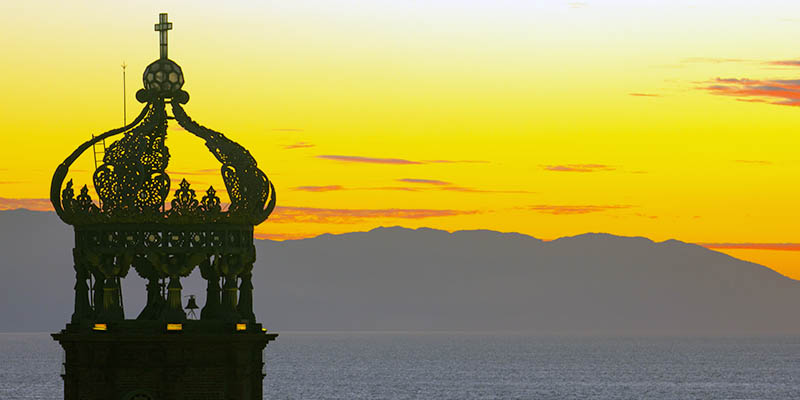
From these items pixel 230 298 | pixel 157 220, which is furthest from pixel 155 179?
pixel 230 298

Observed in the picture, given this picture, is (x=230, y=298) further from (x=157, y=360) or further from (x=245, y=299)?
(x=157, y=360)

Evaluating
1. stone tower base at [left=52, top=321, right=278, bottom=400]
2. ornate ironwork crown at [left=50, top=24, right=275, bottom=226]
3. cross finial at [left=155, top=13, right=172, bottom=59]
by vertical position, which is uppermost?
cross finial at [left=155, top=13, right=172, bottom=59]

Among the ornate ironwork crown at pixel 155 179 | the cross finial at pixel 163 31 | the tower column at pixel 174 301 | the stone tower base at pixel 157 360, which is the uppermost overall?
the cross finial at pixel 163 31

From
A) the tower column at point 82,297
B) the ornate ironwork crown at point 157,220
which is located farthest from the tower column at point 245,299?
the tower column at point 82,297

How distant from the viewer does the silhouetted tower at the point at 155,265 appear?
773 inches

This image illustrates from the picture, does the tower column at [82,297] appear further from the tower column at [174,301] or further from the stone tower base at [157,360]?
the tower column at [174,301]

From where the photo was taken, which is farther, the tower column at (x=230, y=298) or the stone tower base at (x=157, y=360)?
the tower column at (x=230, y=298)

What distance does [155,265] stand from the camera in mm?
19734

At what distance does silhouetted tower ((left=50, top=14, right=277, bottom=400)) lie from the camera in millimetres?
19625

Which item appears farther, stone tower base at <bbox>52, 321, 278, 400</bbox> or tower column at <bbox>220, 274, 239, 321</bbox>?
tower column at <bbox>220, 274, 239, 321</bbox>

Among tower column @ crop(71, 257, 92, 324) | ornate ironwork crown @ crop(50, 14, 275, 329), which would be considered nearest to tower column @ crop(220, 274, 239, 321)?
ornate ironwork crown @ crop(50, 14, 275, 329)

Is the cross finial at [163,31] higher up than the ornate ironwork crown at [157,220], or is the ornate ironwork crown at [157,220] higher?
the cross finial at [163,31]

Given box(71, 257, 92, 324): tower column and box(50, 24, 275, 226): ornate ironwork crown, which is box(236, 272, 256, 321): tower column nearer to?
box(50, 24, 275, 226): ornate ironwork crown

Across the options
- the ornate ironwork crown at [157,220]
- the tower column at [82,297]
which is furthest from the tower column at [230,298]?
the tower column at [82,297]
